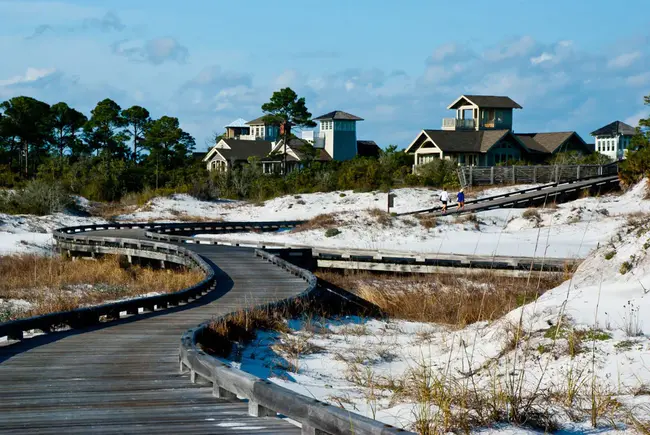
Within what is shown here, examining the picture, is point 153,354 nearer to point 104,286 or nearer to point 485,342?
point 485,342

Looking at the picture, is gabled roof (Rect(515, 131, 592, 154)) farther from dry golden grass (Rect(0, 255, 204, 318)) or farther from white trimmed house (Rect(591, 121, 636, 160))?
dry golden grass (Rect(0, 255, 204, 318))

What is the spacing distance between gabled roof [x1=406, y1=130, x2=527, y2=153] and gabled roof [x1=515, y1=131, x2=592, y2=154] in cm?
305

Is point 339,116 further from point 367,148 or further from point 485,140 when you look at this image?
point 485,140

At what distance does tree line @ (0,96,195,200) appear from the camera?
7406 centimetres

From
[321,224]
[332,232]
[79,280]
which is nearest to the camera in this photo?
[79,280]

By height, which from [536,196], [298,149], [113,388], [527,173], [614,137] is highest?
[614,137]

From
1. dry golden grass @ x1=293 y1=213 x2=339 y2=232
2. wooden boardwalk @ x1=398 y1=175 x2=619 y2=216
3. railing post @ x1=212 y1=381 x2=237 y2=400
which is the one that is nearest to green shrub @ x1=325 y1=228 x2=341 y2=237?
dry golden grass @ x1=293 y1=213 x2=339 y2=232

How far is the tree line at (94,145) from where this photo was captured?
74062 millimetres

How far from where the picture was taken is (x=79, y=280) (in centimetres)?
2853

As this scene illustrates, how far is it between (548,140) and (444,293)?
62.2 m

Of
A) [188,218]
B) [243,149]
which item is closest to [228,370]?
[188,218]

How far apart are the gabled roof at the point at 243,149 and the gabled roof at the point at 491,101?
25.0 metres

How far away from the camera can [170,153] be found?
91.2 meters

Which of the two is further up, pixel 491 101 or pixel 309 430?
pixel 491 101
